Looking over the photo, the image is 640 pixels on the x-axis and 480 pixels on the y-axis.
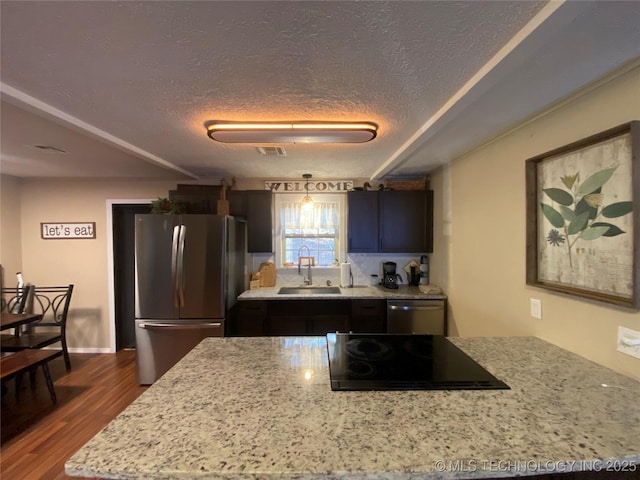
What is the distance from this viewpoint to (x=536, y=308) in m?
1.69

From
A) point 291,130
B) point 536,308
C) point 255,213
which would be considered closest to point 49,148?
point 255,213

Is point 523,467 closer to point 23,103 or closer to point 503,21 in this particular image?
point 503,21

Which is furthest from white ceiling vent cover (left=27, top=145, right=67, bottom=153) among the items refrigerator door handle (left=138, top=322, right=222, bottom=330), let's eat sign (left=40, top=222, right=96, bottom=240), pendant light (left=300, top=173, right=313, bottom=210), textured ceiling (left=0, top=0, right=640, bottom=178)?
pendant light (left=300, top=173, right=313, bottom=210)

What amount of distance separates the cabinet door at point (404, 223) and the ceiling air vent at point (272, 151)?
142cm

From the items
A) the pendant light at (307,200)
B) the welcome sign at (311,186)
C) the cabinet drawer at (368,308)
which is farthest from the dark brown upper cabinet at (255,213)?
the cabinet drawer at (368,308)

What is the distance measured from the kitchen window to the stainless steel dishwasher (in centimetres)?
106

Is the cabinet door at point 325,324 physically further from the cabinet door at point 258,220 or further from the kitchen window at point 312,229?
the cabinet door at point 258,220

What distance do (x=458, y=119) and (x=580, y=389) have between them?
155 cm

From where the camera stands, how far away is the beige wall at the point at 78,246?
3596mm

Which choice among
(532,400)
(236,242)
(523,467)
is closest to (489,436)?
(523,467)

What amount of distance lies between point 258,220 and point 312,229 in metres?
0.71

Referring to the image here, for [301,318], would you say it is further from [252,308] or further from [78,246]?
[78,246]

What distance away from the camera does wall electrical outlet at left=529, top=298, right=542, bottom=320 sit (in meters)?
1.67

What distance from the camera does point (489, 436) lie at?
2.68 feet
